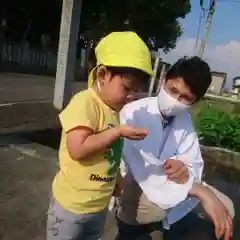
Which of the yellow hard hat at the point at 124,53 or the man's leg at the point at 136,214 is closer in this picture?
the yellow hard hat at the point at 124,53

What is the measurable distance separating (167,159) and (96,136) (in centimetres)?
42

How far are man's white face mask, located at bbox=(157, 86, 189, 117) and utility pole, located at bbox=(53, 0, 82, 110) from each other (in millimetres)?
5228

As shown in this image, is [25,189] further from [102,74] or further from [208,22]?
[208,22]

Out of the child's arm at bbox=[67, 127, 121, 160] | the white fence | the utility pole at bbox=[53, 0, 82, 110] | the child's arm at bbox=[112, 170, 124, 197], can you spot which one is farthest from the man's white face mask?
the white fence

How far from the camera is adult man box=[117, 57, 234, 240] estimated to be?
170 centimetres

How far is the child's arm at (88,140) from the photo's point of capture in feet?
4.68

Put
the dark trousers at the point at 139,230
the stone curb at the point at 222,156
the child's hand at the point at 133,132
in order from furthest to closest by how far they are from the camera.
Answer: the stone curb at the point at 222,156 → the dark trousers at the point at 139,230 → the child's hand at the point at 133,132

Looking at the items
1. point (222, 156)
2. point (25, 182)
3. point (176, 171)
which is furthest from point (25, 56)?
point (176, 171)

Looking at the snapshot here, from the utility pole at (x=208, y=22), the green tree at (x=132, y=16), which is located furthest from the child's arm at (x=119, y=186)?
the green tree at (x=132, y=16)

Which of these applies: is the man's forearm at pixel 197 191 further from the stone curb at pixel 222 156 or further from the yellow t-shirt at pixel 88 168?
the stone curb at pixel 222 156

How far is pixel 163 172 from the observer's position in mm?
1720

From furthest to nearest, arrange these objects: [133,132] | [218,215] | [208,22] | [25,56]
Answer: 1. [25,56]
2. [208,22]
3. [218,215]
4. [133,132]

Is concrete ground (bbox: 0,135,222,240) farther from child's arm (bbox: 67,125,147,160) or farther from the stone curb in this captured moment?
the stone curb

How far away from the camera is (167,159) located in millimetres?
1738
